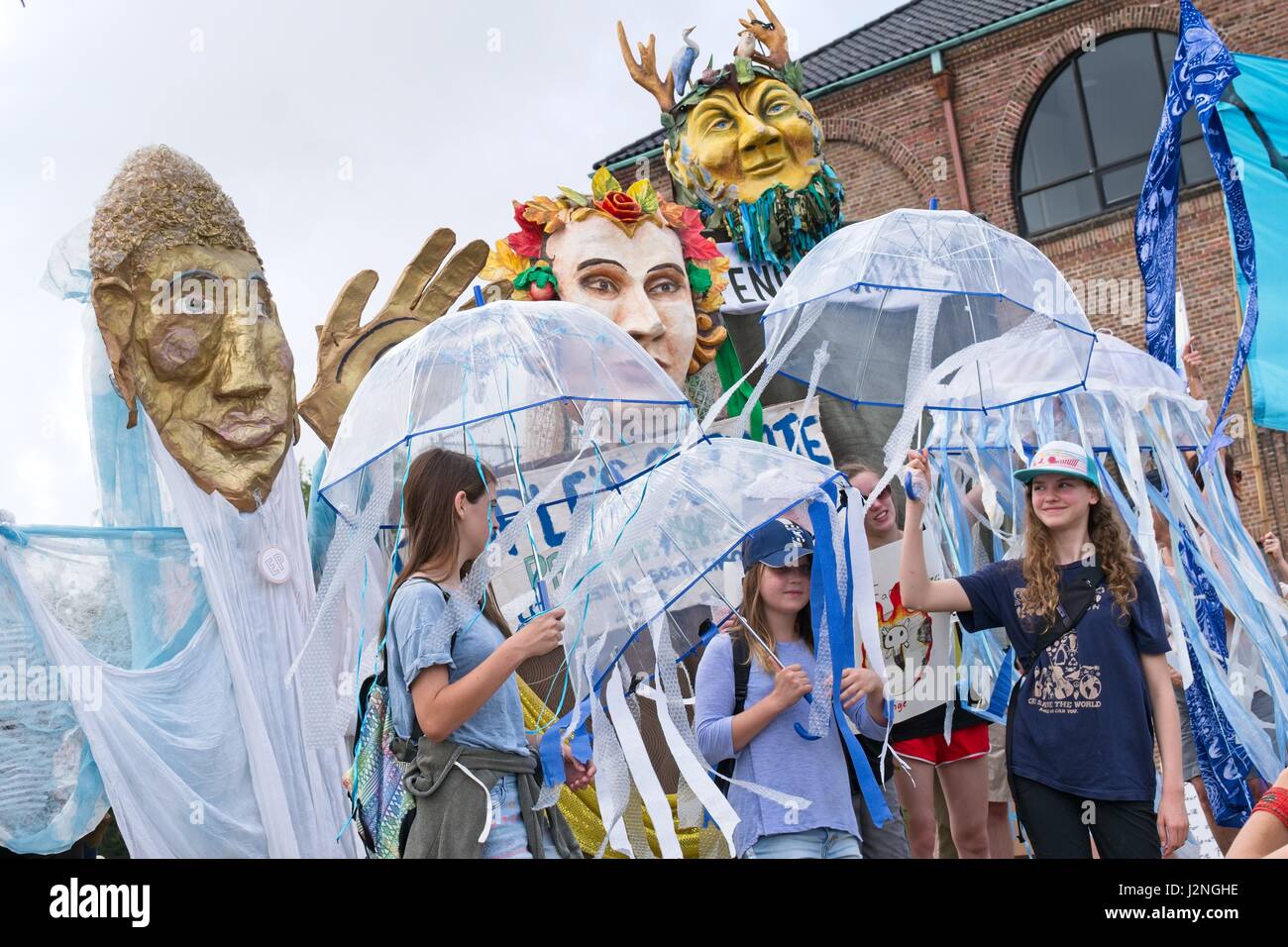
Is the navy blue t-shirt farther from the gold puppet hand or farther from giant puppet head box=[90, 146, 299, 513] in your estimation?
the gold puppet hand

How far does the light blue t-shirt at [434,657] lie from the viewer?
10.1 feet

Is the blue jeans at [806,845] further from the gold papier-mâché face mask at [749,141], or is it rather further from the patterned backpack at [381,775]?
the gold papier-mâché face mask at [749,141]

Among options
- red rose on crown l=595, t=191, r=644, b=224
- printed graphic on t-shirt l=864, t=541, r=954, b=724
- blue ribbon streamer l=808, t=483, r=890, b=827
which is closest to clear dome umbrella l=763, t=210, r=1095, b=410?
printed graphic on t-shirt l=864, t=541, r=954, b=724

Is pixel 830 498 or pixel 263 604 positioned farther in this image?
pixel 263 604

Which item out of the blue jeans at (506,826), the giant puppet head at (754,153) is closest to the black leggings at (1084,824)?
the blue jeans at (506,826)

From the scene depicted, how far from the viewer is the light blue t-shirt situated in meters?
3.09

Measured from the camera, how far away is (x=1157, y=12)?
15.1m


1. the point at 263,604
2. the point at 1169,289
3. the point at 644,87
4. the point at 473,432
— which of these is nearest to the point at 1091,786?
the point at 473,432

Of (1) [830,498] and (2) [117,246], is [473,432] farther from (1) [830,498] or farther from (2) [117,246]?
(2) [117,246]

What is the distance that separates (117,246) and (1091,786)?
4.27 metres

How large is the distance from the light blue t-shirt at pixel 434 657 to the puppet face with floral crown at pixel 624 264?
3339 mm

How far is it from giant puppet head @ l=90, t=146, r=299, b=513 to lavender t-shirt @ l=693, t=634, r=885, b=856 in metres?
2.84

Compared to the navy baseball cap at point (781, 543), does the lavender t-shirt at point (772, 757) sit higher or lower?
lower

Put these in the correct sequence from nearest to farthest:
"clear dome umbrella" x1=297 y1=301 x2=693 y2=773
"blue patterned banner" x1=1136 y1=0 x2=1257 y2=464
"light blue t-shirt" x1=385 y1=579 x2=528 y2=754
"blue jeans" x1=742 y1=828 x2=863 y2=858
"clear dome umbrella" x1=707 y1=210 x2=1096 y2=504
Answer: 1. "light blue t-shirt" x1=385 y1=579 x2=528 y2=754
2. "blue jeans" x1=742 y1=828 x2=863 y2=858
3. "clear dome umbrella" x1=297 y1=301 x2=693 y2=773
4. "clear dome umbrella" x1=707 y1=210 x2=1096 y2=504
5. "blue patterned banner" x1=1136 y1=0 x2=1257 y2=464
